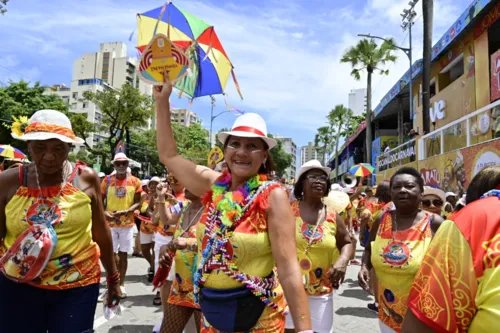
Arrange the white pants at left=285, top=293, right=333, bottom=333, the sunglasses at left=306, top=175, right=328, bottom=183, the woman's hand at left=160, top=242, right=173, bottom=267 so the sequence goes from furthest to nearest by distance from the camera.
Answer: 1. the sunglasses at left=306, top=175, right=328, bottom=183
2. the white pants at left=285, top=293, right=333, bottom=333
3. the woman's hand at left=160, top=242, right=173, bottom=267

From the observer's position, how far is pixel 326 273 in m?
3.72

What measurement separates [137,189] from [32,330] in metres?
4.62

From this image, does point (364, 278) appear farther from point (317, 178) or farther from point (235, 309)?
point (235, 309)

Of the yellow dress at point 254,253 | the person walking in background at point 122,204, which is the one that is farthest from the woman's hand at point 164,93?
the person walking in background at point 122,204

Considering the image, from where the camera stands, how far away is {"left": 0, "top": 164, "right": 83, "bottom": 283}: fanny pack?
7.93 ft

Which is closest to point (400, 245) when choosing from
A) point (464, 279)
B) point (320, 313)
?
point (320, 313)

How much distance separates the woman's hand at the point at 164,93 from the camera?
2410 mm

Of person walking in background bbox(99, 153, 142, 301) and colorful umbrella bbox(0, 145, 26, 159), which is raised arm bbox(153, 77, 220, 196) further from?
colorful umbrella bbox(0, 145, 26, 159)

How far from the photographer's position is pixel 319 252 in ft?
12.3

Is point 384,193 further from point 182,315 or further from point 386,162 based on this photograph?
point 386,162

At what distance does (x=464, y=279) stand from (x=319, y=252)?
250cm

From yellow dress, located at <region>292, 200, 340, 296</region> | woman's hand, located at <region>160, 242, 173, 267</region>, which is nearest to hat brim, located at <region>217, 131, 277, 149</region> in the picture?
woman's hand, located at <region>160, 242, 173, 267</region>

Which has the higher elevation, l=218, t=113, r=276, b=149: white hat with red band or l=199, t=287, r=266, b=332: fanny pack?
l=218, t=113, r=276, b=149: white hat with red band

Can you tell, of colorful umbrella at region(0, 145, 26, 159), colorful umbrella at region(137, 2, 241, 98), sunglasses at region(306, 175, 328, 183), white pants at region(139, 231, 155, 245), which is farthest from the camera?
colorful umbrella at region(0, 145, 26, 159)
